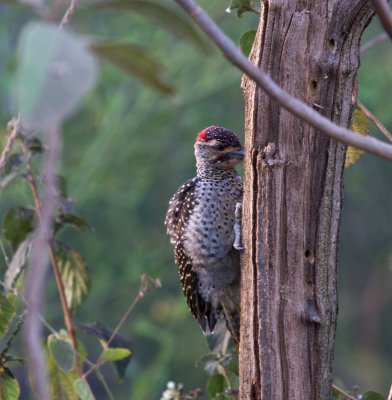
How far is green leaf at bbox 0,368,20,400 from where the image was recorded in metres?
2.23

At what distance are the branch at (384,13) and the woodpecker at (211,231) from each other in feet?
5.46

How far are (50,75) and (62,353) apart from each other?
1.46 m

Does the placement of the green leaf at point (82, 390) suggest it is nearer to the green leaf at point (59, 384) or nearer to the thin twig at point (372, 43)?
the green leaf at point (59, 384)

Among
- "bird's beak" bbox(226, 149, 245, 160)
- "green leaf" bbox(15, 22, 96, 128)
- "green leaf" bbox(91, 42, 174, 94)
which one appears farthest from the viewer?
"bird's beak" bbox(226, 149, 245, 160)

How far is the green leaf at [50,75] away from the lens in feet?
2.72

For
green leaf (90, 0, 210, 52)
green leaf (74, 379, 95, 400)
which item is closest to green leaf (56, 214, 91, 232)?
green leaf (74, 379, 95, 400)

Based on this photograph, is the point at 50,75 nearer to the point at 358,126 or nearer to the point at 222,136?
the point at 358,126

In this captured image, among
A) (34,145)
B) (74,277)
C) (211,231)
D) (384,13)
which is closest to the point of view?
(384,13)

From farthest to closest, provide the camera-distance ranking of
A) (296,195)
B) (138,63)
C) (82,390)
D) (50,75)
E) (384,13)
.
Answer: (82,390) → (296,195) → (384,13) → (138,63) → (50,75)

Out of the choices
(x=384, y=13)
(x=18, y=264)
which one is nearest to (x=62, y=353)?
(x=18, y=264)

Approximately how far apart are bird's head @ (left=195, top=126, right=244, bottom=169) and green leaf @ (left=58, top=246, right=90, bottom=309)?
2.54ft

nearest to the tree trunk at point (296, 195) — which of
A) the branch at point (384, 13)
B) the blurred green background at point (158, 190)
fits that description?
the branch at point (384, 13)

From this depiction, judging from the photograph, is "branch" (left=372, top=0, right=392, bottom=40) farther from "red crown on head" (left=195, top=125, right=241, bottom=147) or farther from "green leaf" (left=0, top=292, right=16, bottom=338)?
"red crown on head" (left=195, top=125, right=241, bottom=147)

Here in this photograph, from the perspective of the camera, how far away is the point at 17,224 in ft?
8.39
